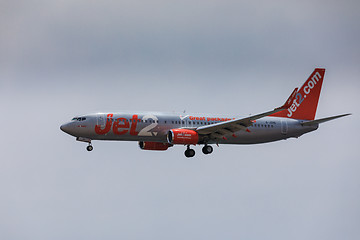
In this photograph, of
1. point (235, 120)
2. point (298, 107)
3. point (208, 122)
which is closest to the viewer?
point (235, 120)

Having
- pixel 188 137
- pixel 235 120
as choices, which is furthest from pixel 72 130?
pixel 235 120

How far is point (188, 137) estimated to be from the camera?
75688 millimetres

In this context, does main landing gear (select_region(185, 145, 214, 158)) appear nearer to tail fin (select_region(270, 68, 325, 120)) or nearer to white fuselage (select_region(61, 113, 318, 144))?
white fuselage (select_region(61, 113, 318, 144))

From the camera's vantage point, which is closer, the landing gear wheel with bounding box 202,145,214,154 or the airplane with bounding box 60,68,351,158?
the airplane with bounding box 60,68,351,158

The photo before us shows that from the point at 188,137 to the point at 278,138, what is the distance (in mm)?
14172

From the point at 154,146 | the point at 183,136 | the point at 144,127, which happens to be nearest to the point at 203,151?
the point at 183,136

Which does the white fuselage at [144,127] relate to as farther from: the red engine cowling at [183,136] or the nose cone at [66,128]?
the red engine cowling at [183,136]

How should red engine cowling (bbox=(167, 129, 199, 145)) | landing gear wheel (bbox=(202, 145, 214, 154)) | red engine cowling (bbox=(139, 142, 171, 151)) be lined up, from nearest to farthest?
red engine cowling (bbox=(167, 129, 199, 145)) < landing gear wheel (bbox=(202, 145, 214, 154)) < red engine cowling (bbox=(139, 142, 171, 151))

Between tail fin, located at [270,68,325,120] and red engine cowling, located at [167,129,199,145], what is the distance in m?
13.5

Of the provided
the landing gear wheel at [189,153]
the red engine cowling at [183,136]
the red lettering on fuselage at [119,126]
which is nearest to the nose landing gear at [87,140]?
the red lettering on fuselage at [119,126]

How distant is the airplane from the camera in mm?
75000

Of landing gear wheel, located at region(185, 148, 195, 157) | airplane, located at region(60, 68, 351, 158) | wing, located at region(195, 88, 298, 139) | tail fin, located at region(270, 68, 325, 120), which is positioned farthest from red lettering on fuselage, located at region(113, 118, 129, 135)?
tail fin, located at region(270, 68, 325, 120)

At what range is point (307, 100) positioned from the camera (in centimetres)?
8706

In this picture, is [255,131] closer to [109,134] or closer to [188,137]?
[188,137]
